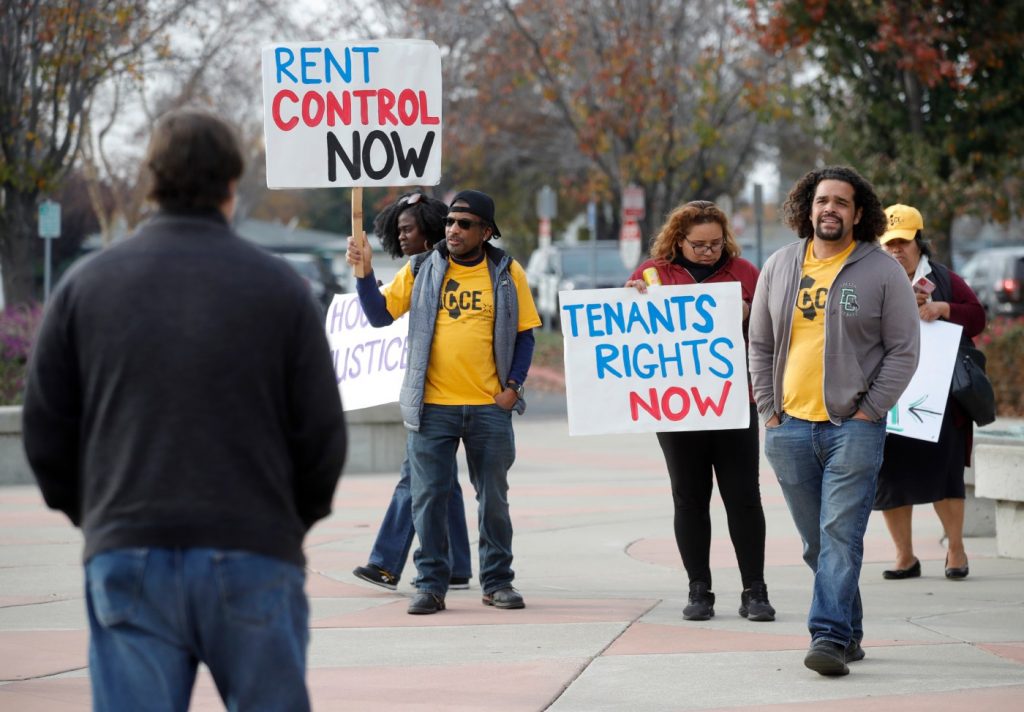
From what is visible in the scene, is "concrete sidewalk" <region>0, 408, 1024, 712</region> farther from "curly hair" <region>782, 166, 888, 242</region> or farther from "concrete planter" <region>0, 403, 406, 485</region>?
"concrete planter" <region>0, 403, 406, 485</region>

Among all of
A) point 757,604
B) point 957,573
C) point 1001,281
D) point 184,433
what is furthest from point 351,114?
point 1001,281

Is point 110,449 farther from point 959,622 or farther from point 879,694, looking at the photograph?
point 959,622

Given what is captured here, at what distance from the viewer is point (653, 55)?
27.6 metres

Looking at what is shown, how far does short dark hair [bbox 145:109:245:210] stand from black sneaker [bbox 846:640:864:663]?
12.1 ft

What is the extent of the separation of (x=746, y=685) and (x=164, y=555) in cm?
321

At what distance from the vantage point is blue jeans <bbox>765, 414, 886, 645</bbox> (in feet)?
20.2

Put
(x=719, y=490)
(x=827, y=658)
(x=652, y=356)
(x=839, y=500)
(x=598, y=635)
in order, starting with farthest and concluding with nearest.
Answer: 1. (x=652, y=356)
2. (x=719, y=490)
3. (x=598, y=635)
4. (x=839, y=500)
5. (x=827, y=658)

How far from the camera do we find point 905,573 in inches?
339

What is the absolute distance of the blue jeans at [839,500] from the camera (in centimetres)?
616

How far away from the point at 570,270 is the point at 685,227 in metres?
26.1

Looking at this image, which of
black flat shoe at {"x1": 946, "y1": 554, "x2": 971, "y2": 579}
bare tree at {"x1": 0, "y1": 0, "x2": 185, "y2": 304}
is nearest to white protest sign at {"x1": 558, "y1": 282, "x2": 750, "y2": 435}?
black flat shoe at {"x1": 946, "y1": 554, "x2": 971, "y2": 579}

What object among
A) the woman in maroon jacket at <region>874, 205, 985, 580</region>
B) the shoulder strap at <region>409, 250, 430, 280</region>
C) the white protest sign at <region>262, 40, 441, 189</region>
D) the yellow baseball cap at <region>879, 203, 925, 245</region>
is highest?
the white protest sign at <region>262, 40, 441, 189</region>

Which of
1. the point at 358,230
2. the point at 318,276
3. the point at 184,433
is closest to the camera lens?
the point at 184,433

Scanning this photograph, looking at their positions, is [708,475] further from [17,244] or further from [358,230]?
[17,244]
